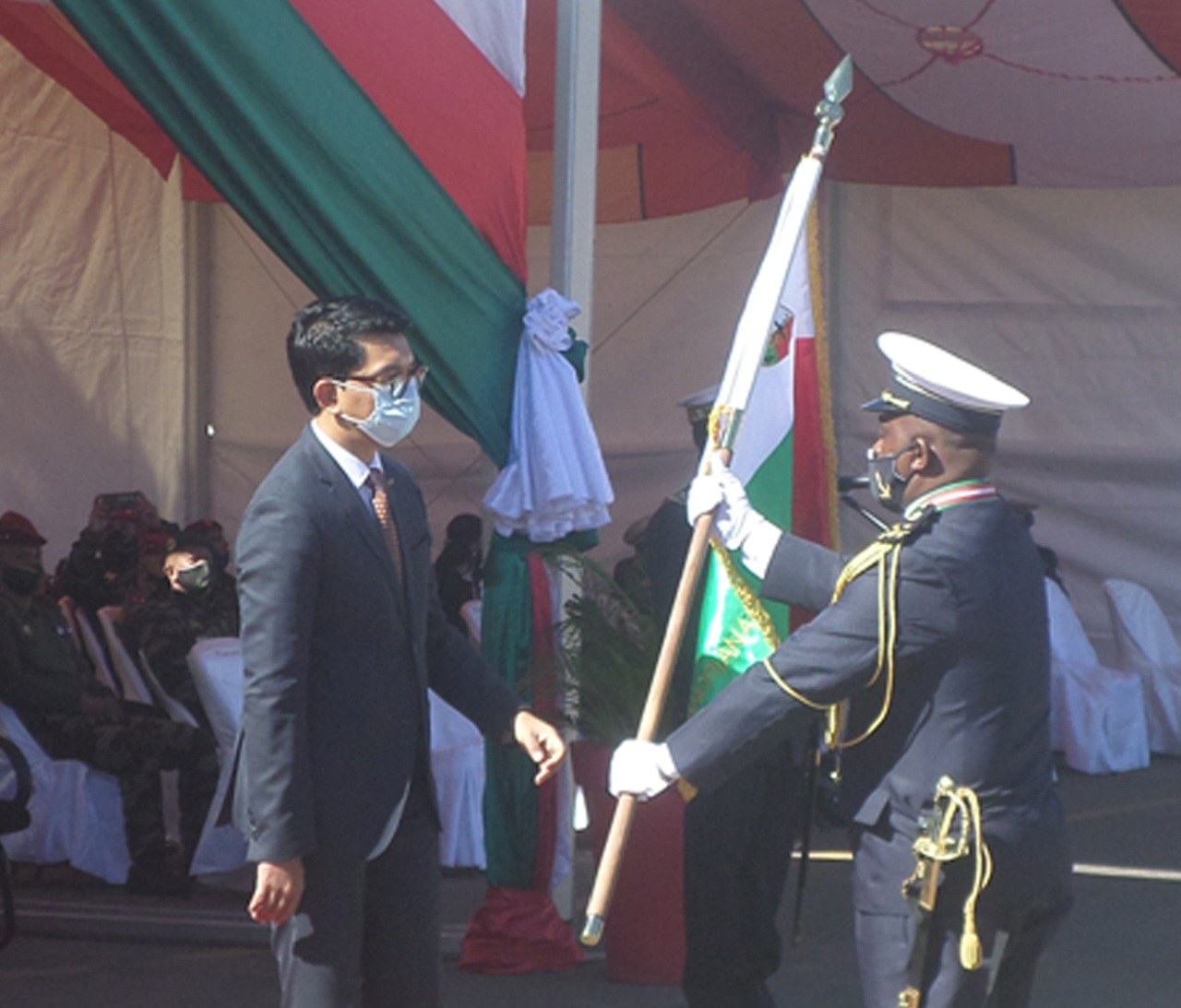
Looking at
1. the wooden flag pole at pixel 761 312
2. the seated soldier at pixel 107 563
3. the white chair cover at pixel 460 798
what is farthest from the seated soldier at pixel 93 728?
the wooden flag pole at pixel 761 312

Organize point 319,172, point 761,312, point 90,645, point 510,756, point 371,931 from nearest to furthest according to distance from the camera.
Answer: point 371,931, point 761,312, point 319,172, point 510,756, point 90,645

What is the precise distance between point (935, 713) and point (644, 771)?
20.8 inches

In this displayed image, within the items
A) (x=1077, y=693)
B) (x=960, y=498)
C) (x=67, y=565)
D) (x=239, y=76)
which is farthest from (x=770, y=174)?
(x=960, y=498)

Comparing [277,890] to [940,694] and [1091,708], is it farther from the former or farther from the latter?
[1091,708]

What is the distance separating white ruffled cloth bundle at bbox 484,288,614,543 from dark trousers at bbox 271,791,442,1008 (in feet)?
6.01

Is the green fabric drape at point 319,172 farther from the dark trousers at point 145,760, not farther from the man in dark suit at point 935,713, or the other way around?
the dark trousers at point 145,760

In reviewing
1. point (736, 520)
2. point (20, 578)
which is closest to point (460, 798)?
point (20, 578)

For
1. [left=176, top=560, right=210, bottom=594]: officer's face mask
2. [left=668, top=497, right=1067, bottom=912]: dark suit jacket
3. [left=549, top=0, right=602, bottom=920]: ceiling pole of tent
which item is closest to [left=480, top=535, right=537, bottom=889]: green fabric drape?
[left=549, top=0, right=602, bottom=920]: ceiling pole of tent

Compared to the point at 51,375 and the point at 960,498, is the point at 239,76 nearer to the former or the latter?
the point at 960,498

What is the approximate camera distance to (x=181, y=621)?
6.70 meters

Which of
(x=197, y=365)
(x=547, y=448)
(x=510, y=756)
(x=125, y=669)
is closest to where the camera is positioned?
(x=547, y=448)

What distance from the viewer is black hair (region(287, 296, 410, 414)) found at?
3408 mm

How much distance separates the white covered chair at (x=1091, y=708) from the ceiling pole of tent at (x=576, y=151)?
160 inches

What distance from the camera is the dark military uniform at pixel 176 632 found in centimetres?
668
